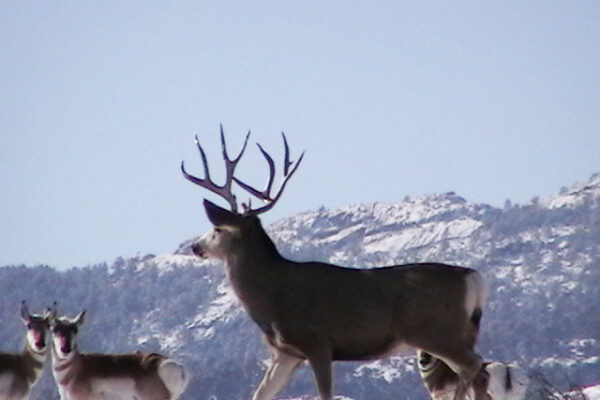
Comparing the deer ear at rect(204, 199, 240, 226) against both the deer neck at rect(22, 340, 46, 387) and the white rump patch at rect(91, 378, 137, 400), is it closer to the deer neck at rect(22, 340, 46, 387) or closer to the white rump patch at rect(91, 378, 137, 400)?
the white rump patch at rect(91, 378, 137, 400)

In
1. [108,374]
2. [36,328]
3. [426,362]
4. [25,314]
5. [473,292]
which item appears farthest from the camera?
[25,314]

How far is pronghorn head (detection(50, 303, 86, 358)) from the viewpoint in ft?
59.2

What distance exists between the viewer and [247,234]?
16562mm

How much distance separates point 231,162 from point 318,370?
9.77ft

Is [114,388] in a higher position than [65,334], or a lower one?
lower

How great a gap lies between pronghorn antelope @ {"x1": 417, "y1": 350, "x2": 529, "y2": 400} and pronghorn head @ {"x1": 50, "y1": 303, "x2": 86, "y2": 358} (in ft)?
11.8

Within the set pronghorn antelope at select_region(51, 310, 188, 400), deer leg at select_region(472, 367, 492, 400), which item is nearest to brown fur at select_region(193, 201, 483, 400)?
deer leg at select_region(472, 367, 492, 400)

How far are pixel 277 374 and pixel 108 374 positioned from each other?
9.03 feet

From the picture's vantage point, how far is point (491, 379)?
17.1 m

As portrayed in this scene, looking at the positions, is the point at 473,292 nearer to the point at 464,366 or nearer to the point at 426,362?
the point at 464,366

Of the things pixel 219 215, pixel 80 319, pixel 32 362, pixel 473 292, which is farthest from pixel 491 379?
pixel 32 362

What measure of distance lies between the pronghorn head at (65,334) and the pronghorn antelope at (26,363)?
0.66 meters

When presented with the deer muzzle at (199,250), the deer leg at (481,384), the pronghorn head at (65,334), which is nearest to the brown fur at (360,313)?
the deer leg at (481,384)

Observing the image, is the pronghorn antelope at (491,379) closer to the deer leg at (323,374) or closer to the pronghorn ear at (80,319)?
the deer leg at (323,374)
